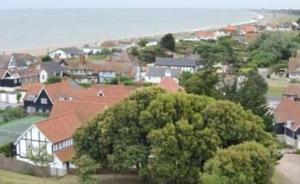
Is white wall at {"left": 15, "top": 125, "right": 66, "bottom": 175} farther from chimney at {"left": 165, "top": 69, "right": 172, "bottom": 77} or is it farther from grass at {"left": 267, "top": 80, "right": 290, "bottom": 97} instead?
chimney at {"left": 165, "top": 69, "right": 172, "bottom": 77}

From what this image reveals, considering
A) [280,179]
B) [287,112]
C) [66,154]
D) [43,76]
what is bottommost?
[280,179]

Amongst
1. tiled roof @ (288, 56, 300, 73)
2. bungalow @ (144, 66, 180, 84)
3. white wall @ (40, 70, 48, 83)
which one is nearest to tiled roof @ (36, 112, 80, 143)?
white wall @ (40, 70, 48, 83)

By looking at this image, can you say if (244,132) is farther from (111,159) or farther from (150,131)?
(111,159)

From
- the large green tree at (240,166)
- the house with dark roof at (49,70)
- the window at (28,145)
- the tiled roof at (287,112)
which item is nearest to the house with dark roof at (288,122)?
the tiled roof at (287,112)

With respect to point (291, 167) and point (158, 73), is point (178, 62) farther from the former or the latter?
point (291, 167)

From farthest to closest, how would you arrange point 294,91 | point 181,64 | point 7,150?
1. point 181,64
2. point 294,91
3. point 7,150

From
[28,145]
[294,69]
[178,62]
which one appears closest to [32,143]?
[28,145]
